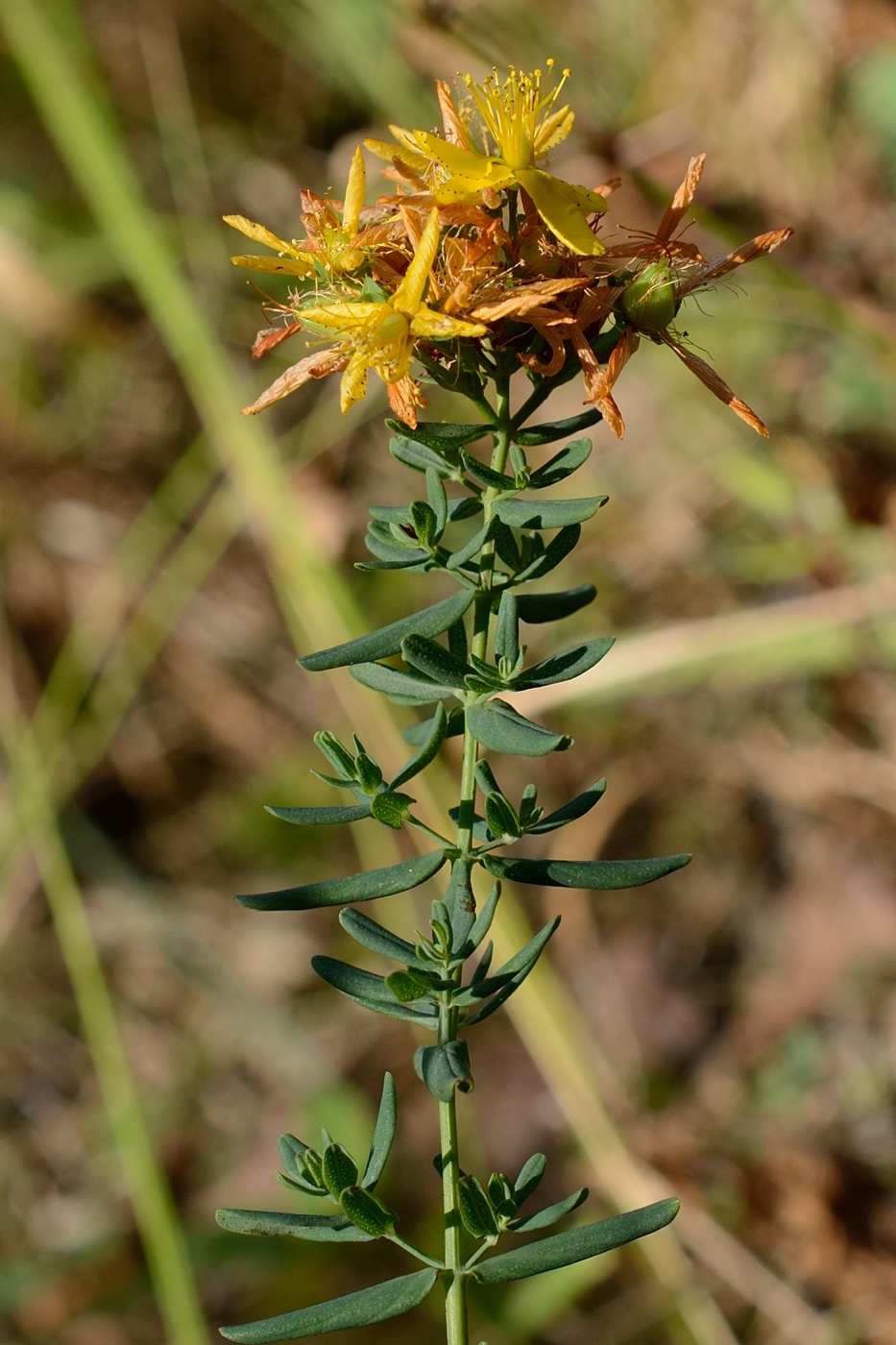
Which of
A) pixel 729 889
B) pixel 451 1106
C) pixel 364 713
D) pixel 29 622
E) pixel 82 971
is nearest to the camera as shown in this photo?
pixel 451 1106

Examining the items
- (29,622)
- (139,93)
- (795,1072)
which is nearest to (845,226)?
(795,1072)

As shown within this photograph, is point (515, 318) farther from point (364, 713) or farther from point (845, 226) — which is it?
point (845, 226)

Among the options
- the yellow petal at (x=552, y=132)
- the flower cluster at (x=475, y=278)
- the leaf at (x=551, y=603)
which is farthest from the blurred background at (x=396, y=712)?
the leaf at (x=551, y=603)

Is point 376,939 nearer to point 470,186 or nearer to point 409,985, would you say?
point 409,985

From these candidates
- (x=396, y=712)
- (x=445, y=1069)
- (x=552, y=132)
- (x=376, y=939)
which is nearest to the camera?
(x=445, y=1069)

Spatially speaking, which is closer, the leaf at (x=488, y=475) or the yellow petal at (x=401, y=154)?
the leaf at (x=488, y=475)

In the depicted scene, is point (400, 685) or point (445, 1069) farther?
point (400, 685)

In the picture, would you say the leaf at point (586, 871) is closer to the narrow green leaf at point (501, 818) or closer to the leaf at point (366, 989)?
the narrow green leaf at point (501, 818)

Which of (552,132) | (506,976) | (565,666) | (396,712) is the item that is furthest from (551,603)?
(396,712)
